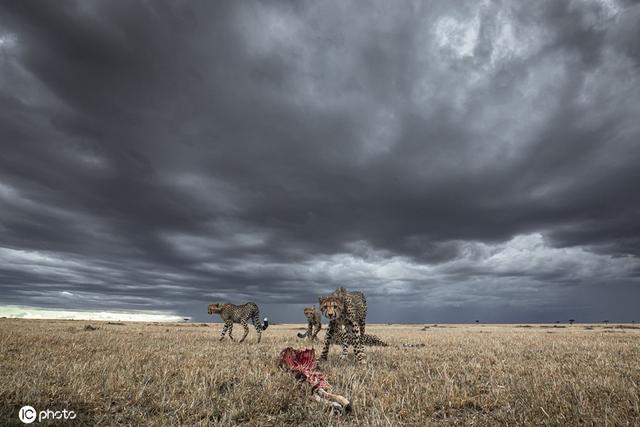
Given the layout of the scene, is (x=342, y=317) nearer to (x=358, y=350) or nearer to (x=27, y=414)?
Result: (x=358, y=350)

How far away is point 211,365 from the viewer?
31.1ft

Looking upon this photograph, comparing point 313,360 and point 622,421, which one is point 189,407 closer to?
point 313,360

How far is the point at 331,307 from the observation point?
11.4 meters

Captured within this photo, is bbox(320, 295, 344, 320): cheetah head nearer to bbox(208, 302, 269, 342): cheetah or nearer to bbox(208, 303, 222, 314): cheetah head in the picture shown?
bbox(208, 302, 269, 342): cheetah

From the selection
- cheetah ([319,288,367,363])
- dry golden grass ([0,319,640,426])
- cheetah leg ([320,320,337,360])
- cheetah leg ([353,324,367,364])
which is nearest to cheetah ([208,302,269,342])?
cheetah ([319,288,367,363])

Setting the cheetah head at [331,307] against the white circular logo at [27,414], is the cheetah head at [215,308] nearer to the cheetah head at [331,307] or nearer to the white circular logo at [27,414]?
the cheetah head at [331,307]

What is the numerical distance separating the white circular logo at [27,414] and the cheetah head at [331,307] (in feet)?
25.3

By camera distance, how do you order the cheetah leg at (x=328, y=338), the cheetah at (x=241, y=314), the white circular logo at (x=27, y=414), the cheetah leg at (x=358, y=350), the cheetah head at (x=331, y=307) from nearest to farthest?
the white circular logo at (x=27, y=414) → the cheetah leg at (x=358, y=350) → the cheetah head at (x=331, y=307) → the cheetah leg at (x=328, y=338) → the cheetah at (x=241, y=314)

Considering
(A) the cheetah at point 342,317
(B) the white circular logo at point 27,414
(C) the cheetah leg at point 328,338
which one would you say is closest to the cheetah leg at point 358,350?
(A) the cheetah at point 342,317

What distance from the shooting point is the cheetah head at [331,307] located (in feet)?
37.2

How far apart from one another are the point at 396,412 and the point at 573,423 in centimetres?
241

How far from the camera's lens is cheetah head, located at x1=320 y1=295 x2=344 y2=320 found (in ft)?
37.2

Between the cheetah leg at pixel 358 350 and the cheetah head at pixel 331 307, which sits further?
the cheetah head at pixel 331 307

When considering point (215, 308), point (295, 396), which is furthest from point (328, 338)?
point (215, 308)
